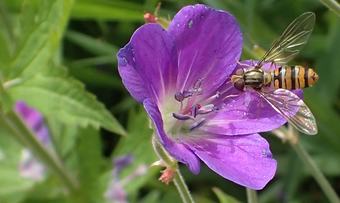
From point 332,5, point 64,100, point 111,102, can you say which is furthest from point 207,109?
point 111,102

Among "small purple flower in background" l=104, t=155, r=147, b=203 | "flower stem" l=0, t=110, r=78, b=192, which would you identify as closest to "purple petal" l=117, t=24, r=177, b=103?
"flower stem" l=0, t=110, r=78, b=192

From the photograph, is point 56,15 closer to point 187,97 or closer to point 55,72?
point 55,72

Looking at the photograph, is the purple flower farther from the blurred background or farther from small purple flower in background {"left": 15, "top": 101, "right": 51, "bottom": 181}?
small purple flower in background {"left": 15, "top": 101, "right": 51, "bottom": 181}

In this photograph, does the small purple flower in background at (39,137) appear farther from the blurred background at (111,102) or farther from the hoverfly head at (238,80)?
the hoverfly head at (238,80)

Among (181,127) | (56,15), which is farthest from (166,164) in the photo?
(56,15)

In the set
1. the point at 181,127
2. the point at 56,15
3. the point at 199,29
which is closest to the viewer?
the point at 199,29
